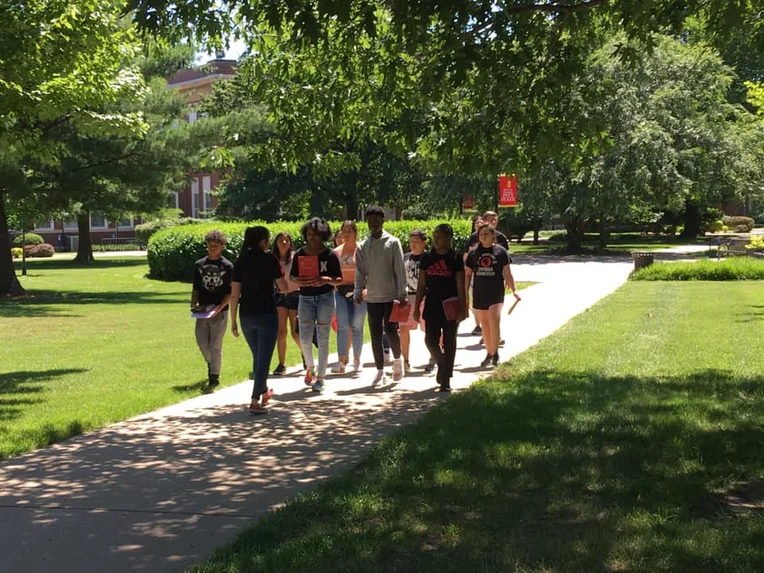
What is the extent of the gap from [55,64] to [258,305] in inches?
209

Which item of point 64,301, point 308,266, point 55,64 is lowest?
point 64,301

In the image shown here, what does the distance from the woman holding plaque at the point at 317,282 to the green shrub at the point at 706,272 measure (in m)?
18.1

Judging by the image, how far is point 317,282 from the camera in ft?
30.2

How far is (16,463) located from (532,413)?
4.09m

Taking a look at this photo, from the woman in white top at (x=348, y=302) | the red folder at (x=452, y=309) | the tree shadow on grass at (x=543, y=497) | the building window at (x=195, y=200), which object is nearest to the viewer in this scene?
the tree shadow on grass at (x=543, y=497)

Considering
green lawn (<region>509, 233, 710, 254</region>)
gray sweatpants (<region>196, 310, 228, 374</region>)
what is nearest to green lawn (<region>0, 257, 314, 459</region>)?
gray sweatpants (<region>196, 310, 228, 374</region>)

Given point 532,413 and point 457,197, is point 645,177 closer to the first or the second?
point 457,197

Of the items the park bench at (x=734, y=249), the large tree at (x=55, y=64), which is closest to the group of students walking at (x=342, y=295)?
the large tree at (x=55, y=64)

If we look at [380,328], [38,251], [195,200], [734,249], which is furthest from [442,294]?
[195,200]

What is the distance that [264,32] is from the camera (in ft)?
32.9

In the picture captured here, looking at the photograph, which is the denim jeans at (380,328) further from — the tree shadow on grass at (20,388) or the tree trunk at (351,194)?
the tree trunk at (351,194)

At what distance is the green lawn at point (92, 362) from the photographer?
8367mm

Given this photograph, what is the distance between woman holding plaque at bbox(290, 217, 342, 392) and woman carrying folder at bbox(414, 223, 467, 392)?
0.95 m

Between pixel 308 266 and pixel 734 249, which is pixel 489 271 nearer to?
pixel 308 266
